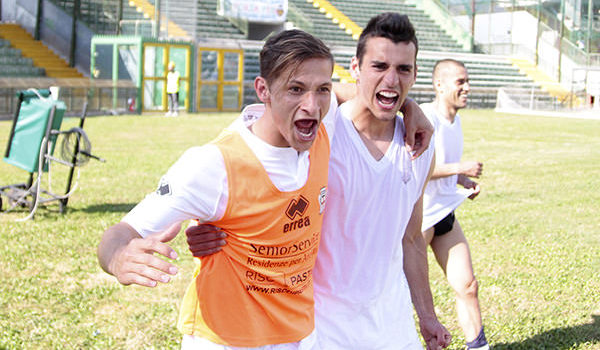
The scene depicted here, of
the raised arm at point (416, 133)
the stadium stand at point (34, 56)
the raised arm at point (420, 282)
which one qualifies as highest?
the stadium stand at point (34, 56)

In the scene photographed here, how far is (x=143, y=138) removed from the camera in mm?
18188

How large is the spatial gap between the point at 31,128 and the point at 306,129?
7052 millimetres

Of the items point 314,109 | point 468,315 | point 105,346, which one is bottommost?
point 105,346

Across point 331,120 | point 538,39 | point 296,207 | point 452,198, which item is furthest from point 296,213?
point 538,39

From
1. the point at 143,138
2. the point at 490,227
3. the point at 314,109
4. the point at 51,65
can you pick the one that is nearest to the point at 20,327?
the point at 314,109

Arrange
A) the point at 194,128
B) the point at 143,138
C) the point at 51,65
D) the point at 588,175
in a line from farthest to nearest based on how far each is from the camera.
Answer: the point at 51,65 → the point at 194,128 → the point at 143,138 → the point at 588,175

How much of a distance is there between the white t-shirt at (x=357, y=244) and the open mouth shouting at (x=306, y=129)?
0.49 meters

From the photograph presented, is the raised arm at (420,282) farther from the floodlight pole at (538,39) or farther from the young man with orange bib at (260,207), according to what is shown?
the floodlight pole at (538,39)

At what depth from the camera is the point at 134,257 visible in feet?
7.30

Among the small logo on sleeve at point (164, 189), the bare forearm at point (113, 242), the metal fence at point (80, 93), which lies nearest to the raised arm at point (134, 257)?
the bare forearm at point (113, 242)

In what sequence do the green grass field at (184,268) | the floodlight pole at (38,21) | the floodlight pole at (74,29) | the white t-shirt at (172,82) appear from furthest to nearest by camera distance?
the floodlight pole at (38,21)
the floodlight pole at (74,29)
the white t-shirt at (172,82)
the green grass field at (184,268)

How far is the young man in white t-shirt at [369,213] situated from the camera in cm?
309

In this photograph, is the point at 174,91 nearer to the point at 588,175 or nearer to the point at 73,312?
the point at 588,175

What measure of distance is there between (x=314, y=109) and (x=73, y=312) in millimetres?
3777
